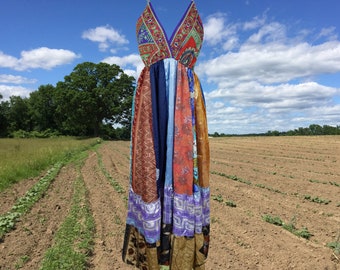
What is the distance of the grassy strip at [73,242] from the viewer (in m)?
3.68

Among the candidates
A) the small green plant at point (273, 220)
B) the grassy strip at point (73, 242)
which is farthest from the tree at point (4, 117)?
the small green plant at point (273, 220)

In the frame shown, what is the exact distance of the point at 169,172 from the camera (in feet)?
6.70

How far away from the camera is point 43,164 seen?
12.6 metres

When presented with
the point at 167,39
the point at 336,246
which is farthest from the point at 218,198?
the point at 167,39

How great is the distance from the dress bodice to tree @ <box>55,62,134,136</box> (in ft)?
122

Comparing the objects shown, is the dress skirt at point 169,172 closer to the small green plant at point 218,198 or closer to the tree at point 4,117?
the small green plant at point 218,198

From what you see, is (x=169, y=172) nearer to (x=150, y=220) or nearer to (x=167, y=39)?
(x=150, y=220)

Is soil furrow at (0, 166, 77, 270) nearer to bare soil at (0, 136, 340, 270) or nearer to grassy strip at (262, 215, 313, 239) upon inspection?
bare soil at (0, 136, 340, 270)

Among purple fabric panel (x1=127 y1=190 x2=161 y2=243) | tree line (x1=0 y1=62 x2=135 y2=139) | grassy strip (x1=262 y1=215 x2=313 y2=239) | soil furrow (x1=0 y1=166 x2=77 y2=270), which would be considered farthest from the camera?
tree line (x1=0 y1=62 x2=135 y2=139)

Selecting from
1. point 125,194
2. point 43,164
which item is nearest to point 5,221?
point 125,194

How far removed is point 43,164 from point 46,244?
8948 millimetres

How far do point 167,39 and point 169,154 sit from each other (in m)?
0.84

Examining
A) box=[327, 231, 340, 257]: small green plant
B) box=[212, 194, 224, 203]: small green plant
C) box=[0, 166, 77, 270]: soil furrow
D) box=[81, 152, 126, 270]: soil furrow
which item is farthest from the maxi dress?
box=[212, 194, 224, 203]: small green plant

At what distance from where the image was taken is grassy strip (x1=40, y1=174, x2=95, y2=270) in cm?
368
